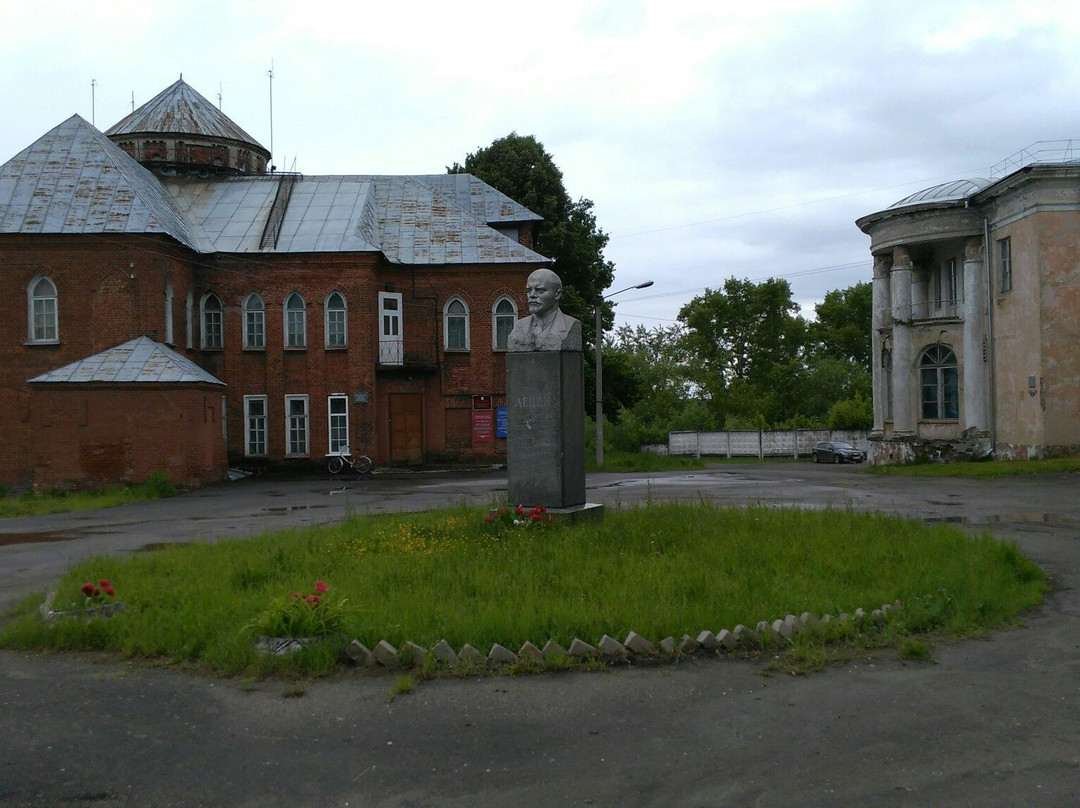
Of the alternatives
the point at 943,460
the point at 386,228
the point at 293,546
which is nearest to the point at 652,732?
the point at 293,546

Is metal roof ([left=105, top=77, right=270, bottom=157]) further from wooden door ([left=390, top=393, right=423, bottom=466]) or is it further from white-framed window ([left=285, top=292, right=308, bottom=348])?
wooden door ([left=390, top=393, right=423, bottom=466])

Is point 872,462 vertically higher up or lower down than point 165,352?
lower down

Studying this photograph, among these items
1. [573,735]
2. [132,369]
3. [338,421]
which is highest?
[132,369]

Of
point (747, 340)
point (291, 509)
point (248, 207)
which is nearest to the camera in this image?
point (291, 509)

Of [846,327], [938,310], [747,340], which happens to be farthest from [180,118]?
[846,327]

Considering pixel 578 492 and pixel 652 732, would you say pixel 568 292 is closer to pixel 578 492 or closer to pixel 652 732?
pixel 578 492

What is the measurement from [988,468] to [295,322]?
905 inches

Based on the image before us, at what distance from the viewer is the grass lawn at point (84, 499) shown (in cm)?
2015

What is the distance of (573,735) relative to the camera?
5277 mm

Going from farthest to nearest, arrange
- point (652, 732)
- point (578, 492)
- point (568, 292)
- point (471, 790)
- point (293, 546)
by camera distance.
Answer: point (568, 292), point (578, 492), point (293, 546), point (652, 732), point (471, 790)

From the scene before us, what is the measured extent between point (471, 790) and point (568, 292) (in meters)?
37.2

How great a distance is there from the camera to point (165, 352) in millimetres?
27594

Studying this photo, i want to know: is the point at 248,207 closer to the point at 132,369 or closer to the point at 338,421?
the point at 338,421

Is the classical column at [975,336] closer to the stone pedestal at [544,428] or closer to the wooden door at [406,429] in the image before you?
the wooden door at [406,429]
